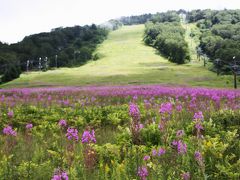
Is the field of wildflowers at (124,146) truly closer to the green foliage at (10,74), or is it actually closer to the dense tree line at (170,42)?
the green foliage at (10,74)

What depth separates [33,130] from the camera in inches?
426

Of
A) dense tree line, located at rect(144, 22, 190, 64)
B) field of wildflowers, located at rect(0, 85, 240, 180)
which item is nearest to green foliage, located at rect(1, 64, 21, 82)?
dense tree line, located at rect(144, 22, 190, 64)

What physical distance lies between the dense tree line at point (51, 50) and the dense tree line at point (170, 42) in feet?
86.3

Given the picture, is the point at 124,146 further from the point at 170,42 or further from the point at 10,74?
the point at 170,42

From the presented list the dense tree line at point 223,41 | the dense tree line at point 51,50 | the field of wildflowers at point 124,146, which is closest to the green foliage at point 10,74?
the dense tree line at point 51,50

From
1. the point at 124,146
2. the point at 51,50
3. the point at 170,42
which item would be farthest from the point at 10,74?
the point at 124,146

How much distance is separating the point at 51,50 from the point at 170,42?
1828 inches

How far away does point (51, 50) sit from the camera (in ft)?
490

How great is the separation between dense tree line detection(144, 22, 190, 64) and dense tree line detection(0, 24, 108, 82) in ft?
86.3

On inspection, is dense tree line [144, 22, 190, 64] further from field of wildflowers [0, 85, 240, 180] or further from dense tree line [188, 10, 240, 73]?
field of wildflowers [0, 85, 240, 180]

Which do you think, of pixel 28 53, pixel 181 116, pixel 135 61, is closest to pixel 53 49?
pixel 28 53

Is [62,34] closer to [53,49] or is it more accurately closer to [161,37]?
[53,49]

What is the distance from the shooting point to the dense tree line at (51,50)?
125 meters

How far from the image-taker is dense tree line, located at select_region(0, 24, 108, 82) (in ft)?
411
